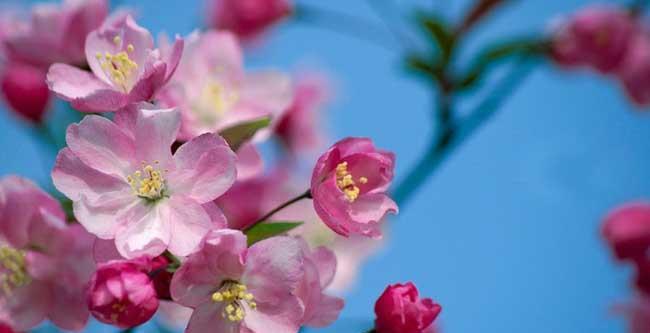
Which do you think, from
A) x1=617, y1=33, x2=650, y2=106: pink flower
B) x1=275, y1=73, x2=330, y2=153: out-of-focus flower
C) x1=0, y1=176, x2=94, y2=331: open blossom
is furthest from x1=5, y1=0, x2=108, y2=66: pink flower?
x1=617, y1=33, x2=650, y2=106: pink flower

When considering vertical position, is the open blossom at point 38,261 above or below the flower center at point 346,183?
below

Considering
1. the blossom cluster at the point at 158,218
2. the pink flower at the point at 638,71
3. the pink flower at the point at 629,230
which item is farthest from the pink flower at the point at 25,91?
the pink flower at the point at 638,71

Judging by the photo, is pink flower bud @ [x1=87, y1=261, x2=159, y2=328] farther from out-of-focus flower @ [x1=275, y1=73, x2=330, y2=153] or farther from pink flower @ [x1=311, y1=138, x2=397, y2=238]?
out-of-focus flower @ [x1=275, y1=73, x2=330, y2=153]

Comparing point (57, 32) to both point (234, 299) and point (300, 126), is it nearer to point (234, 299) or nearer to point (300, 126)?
point (234, 299)

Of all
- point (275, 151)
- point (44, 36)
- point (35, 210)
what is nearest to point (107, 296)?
point (35, 210)

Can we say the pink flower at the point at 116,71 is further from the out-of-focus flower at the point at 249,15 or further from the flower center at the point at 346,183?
the out-of-focus flower at the point at 249,15

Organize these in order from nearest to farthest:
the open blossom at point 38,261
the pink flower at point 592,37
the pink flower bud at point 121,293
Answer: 1. the pink flower bud at point 121,293
2. the open blossom at point 38,261
3. the pink flower at point 592,37

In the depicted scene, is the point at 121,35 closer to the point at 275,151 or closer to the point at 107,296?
the point at 107,296
